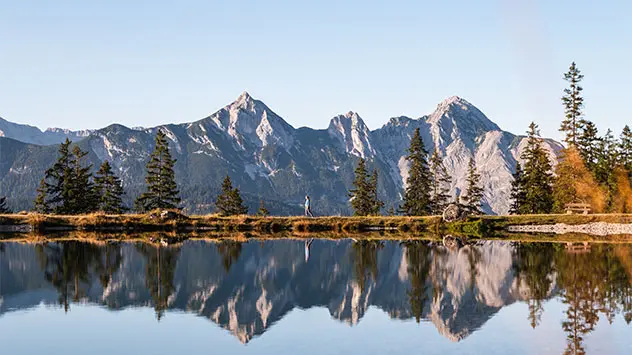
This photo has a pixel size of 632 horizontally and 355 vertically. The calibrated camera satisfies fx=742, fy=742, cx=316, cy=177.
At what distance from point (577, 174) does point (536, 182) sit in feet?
22.9

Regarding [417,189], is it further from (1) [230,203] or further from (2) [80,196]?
(2) [80,196]

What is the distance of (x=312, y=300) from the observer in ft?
120

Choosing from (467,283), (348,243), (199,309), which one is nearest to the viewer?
(199,309)

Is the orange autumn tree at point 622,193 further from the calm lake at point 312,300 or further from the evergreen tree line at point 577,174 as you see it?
the calm lake at point 312,300

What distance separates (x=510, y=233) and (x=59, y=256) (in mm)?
46496

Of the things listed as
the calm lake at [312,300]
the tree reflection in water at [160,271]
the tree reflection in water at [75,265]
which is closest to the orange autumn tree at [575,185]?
the calm lake at [312,300]

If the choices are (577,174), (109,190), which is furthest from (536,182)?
(109,190)

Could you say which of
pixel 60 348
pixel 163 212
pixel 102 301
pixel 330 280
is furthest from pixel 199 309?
pixel 163 212

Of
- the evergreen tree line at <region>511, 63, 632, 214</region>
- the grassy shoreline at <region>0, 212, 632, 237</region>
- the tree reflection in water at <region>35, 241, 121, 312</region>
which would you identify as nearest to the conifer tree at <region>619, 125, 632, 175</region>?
the evergreen tree line at <region>511, 63, 632, 214</region>

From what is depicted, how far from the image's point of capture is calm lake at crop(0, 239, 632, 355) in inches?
1012

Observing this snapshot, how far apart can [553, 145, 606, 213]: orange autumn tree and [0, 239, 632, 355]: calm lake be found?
49.2 m

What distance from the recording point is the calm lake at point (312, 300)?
2570cm

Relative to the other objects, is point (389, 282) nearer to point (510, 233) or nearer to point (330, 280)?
point (330, 280)

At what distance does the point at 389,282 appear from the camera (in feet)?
137
